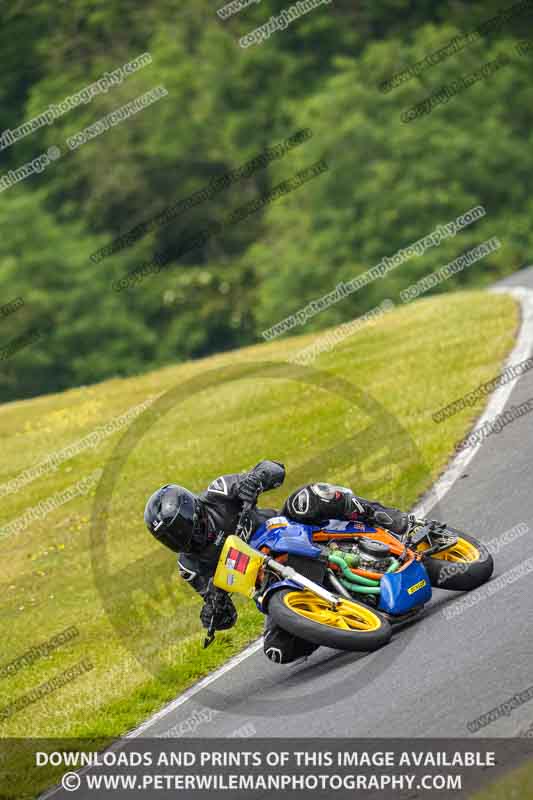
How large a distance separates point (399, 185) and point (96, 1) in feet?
99.5

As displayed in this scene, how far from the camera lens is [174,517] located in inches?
364

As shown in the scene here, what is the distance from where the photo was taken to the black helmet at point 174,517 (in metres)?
9.27

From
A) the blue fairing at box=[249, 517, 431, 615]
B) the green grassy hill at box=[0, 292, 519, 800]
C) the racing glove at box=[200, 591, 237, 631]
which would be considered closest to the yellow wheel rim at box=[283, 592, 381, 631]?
the blue fairing at box=[249, 517, 431, 615]

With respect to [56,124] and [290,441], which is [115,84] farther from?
[290,441]

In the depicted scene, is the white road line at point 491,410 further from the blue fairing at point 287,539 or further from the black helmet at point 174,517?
the black helmet at point 174,517

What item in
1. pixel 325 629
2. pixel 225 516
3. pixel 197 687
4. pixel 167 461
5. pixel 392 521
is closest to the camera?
pixel 325 629

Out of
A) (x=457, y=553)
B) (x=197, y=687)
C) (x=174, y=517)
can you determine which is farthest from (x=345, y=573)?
(x=197, y=687)

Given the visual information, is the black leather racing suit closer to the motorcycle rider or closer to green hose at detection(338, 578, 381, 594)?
the motorcycle rider

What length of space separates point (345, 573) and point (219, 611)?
108 cm

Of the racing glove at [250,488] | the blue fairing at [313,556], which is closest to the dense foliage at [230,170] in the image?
the blue fairing at [313,556]

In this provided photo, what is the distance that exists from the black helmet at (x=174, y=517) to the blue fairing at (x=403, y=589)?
1548 millimetres

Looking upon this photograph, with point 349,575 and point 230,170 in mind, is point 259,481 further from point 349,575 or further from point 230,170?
point 230,170

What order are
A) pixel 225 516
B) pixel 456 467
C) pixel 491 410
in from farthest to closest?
pixel 491 410, pixel 456 467, pixel 225 516

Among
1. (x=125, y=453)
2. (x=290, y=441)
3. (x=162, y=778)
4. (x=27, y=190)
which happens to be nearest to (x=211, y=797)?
(x=162, y=778)
